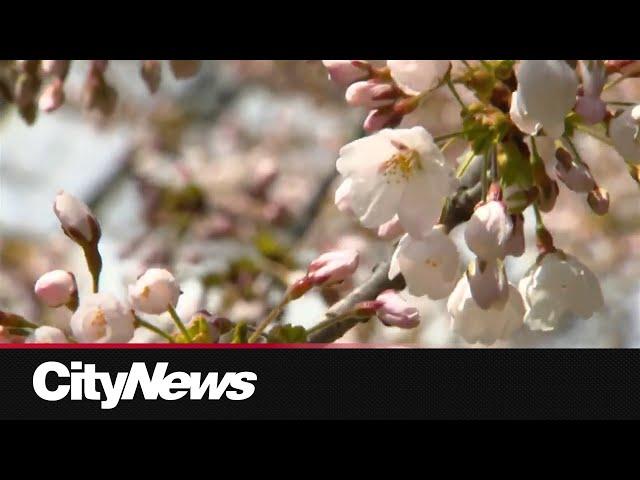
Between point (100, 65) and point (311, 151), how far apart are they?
3.05m

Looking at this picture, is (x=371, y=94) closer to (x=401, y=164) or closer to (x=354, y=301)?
(x=401, y=164)

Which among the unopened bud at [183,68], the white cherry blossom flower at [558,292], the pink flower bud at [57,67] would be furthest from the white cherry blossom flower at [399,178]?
the pink flower bud at [57,67]

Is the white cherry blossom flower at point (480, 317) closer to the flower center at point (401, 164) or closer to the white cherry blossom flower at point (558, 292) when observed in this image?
the white cherry blossom flower at point (558, 292)

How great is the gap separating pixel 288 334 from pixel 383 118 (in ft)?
1.29

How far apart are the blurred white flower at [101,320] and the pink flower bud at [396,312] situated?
0.43 metres

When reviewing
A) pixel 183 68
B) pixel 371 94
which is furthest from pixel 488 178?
pixel 183 68

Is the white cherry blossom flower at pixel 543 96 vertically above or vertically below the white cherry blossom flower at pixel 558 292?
above

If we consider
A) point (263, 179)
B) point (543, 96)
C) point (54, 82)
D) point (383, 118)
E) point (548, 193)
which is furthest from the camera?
point (263, 179)

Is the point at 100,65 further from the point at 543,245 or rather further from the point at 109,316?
the point at 543,245

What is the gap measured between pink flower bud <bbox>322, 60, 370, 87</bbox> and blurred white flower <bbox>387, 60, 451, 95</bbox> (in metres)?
0.09

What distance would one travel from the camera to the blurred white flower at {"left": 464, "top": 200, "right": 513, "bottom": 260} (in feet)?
5.28

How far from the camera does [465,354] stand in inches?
81.4

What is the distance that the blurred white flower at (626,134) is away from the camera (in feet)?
5.44

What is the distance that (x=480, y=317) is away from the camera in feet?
5.77
